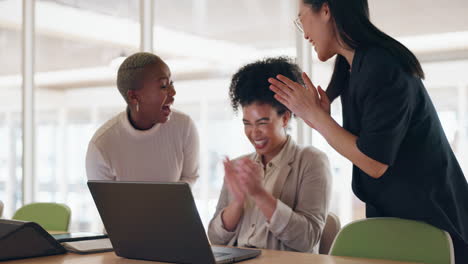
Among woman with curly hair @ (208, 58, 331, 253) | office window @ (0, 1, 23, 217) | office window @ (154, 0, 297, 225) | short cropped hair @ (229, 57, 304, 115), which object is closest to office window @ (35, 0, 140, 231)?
office window @ (0, 1, 23, 217)

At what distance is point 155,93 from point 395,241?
129 cm

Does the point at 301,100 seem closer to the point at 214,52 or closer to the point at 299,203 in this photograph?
the point at 299,203

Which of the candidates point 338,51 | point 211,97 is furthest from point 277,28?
point 338,51

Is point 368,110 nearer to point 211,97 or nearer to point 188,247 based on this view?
point 188,247

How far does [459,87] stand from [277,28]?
3.78ft

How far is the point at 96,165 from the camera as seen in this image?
8.85ft

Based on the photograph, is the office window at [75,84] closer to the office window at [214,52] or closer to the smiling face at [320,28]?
the office window at [214,52]

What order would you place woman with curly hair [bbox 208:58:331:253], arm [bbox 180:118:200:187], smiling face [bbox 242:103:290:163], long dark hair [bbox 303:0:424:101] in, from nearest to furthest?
long dark hair [bbox 303:0:424:101] → woman with curly hair [bbox 208:58:331:253] → smiling face [bbox 242:103:290:163] → arm [bbox 180:118:200:187]

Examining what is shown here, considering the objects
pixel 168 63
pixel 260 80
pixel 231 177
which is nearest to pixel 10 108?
pixel 168 63

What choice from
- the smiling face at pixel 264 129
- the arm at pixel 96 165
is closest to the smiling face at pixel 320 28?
the smiling face at pixel 264 129

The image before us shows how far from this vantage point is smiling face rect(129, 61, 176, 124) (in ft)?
8.68

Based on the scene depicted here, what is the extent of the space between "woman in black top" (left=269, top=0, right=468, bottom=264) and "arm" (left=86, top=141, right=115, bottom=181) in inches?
43.5

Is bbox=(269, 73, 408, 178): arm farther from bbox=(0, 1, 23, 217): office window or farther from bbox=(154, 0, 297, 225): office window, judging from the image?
bbox=(0, 1, 23, 217): office window

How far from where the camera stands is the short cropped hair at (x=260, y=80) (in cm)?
234
